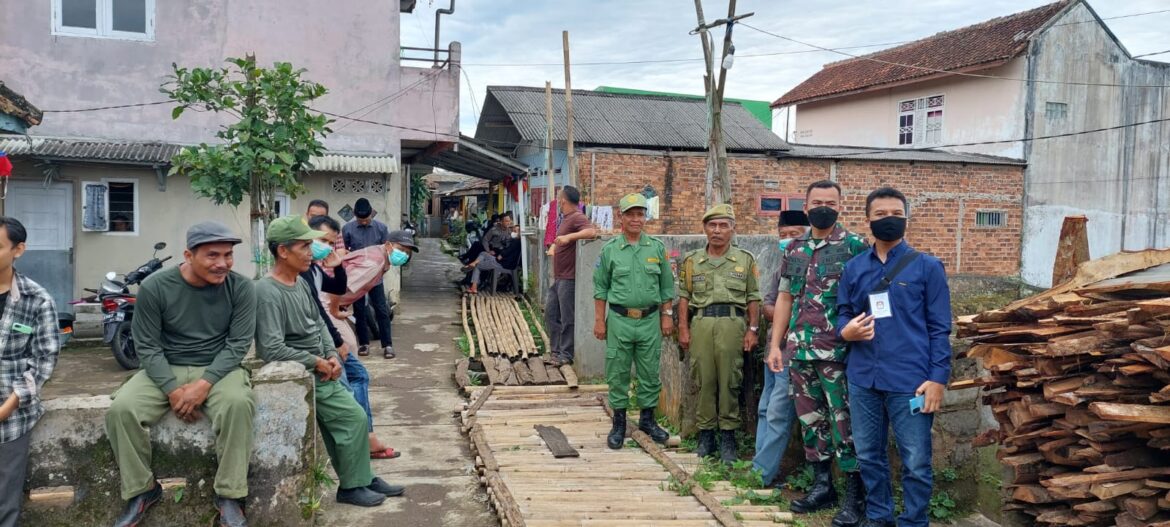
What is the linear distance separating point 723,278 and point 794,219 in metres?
0.61

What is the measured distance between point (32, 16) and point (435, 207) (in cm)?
2629

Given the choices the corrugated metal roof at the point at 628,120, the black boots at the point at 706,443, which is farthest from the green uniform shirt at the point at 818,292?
the corrugated metal roof at the point at 628,120

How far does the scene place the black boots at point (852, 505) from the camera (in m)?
4.39

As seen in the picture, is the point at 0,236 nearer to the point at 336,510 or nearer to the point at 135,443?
the point at 135,443

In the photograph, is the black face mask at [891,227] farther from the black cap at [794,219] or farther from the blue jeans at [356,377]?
the blue jeans at [356,377]

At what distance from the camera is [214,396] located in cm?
399

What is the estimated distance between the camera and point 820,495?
15.3ft

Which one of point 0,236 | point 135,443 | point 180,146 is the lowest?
point 135,443

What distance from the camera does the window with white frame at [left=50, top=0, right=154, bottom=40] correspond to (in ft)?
37.0

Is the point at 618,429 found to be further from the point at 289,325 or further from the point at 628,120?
the point at 628,120

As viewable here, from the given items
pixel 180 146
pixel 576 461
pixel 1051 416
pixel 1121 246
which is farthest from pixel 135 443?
pixel 1121 246

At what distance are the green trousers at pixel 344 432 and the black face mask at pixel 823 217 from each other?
285 centimetres

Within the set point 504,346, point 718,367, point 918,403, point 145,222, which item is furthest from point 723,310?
point 145,222

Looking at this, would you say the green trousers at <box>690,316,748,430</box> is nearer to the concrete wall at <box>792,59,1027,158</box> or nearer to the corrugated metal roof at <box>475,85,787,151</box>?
the corrugated metal roof at <box>475,85,787,151</box>
